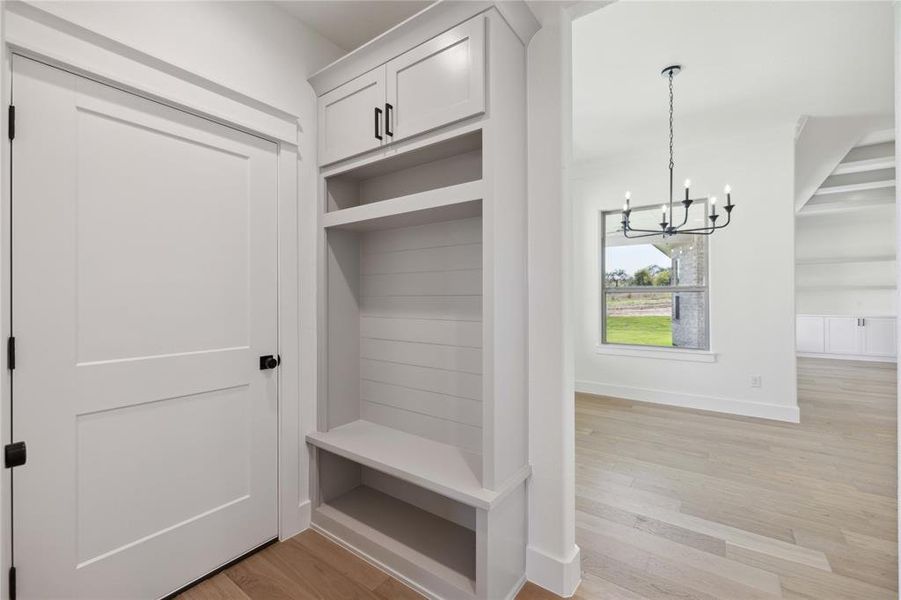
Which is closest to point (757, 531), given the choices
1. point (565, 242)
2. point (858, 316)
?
point (565, 242)

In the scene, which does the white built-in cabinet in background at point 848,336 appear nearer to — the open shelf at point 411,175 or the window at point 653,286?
the window at point 653,286

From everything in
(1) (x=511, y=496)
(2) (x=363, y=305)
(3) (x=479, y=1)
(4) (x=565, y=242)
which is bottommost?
(1) (x=511, y=496)

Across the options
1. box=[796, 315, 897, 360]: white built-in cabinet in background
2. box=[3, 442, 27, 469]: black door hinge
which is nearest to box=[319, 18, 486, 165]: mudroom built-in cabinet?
box=[3, 442, 27, 469]: black door hinge

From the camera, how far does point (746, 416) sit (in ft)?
13.1

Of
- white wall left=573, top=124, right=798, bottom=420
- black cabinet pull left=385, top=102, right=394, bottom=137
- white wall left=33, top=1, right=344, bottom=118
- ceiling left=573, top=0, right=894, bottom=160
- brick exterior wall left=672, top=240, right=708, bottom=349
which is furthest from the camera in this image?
brick exterior wall left=672, top=240, right=708, bottom=349

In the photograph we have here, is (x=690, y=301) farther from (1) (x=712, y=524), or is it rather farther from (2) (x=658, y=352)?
(1) (x=712, y=524)

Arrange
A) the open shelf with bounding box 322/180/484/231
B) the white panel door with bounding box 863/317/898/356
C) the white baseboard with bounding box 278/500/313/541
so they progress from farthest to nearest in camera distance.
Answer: the white panel door with bounding box 863/317/898/356 → the white baseboard with bounding box 278/500/313/541 → the open shelf with bounding box 322/180/484/231

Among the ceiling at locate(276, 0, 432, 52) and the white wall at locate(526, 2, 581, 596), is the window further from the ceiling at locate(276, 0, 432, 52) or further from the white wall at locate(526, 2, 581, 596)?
the ceiling at locate(276, 0, 432, 52)

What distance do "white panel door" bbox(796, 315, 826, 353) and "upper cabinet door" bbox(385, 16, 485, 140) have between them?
9280 millimetres

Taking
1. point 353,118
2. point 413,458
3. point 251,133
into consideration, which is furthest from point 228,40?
point 413,458

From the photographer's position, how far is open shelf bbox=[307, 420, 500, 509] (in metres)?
1.59

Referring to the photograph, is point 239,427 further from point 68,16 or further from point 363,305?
point 68,16

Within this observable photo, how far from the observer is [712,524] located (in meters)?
2.19

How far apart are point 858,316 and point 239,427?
1005cm
